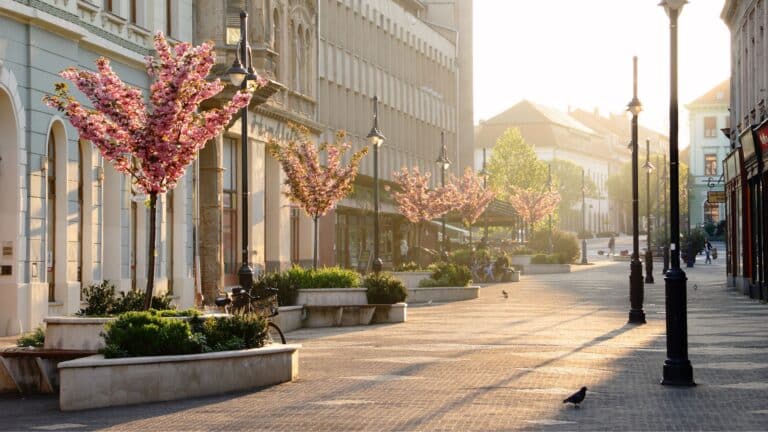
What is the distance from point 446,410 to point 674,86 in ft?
18.2

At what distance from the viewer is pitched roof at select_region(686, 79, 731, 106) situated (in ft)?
490

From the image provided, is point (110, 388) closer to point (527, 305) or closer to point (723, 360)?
point (723, 360)

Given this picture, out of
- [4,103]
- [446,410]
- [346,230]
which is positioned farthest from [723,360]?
[346,230]

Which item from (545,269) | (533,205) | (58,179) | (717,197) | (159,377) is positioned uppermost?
(533,205)

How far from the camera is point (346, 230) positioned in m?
69.5

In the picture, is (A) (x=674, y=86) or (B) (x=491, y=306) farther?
(B) (x=491, y=306)

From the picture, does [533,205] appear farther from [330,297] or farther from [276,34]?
[330,297]

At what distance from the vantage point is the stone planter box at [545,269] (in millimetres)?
80812

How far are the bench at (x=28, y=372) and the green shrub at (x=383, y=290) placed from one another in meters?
15.5

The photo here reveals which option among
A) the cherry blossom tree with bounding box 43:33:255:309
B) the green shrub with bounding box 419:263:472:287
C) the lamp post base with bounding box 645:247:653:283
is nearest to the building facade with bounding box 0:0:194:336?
the cherry blossom tree with bounding box 43:33:255:309

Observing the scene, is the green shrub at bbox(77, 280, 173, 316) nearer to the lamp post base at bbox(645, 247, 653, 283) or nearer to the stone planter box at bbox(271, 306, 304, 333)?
the stone planter box at bbox(271, 306, 304, 333)

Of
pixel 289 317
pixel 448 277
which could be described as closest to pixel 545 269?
pixel 448 277

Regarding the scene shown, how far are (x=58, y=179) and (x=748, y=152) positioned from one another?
2304 cm

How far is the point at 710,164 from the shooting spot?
148m
